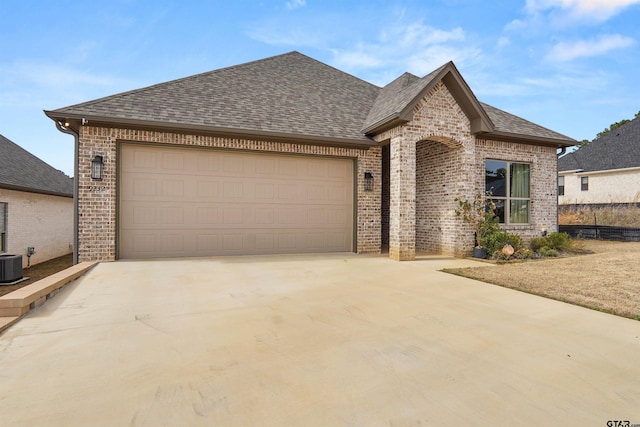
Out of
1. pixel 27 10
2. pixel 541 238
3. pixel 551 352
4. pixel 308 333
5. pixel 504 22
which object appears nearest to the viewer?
pixel 551 352

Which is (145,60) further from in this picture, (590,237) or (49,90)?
(590,237)

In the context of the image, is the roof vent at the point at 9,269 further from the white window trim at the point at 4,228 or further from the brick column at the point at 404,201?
the brick column at the point at 404,201

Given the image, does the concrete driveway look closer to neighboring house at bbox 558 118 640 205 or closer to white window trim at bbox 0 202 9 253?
white window trim at bbox 0 202 9 253

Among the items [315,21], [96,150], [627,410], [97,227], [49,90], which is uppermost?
[315,21]

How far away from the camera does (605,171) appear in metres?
20.8

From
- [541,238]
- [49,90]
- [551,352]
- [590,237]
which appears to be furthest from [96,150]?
[590,237]

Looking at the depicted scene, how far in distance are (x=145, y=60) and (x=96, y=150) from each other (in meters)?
5.43

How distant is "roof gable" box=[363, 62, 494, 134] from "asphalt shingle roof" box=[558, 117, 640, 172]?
1876 cm

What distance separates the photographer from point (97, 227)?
713 cm

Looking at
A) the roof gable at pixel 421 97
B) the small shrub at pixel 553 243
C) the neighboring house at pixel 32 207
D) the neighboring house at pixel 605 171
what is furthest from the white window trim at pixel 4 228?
the neighboring house at pixel 605 171

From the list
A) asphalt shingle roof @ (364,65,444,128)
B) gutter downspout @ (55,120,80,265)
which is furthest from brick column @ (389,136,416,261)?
gutter downspout @ (55,120,80,265)

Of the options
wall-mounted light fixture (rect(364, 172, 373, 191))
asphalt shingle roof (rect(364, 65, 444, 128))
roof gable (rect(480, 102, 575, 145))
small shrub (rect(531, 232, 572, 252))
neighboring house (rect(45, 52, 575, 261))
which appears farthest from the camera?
roof gable (rect(480, 102, 575, 145))

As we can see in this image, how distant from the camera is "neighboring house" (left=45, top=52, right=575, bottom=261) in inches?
288

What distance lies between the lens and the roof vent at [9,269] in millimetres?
7508
